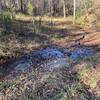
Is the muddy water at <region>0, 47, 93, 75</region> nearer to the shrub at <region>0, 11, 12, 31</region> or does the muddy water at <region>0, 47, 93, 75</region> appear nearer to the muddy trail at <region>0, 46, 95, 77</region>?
the muddy trail at <region>0, 46, 95, 77</region>

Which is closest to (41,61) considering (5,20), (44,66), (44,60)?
(44,60)

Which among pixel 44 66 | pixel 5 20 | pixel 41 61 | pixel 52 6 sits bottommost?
pixel 41 61

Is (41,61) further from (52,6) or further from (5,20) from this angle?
(52,6)

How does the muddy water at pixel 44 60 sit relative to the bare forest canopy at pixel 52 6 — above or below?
below

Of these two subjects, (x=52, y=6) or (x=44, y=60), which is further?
(x=52, y=6)

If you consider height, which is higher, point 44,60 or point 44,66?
point 44,66

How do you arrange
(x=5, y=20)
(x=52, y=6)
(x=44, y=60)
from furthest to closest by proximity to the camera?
(x=52, y=6)
(x=5, y=20)
(x=44, y=60)

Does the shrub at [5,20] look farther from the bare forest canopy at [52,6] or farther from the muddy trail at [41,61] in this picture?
the bare forest canopy at [52,6]

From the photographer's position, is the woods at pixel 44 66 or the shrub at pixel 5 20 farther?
the shrub at pixel 5 20

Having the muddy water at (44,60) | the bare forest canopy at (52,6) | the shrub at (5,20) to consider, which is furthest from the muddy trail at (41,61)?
the bare forest canopy at (52,6)

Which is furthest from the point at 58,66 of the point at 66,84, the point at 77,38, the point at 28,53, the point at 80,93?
the point at 77,38

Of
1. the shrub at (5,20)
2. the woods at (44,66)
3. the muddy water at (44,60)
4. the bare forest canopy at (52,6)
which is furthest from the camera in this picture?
the bare forest canopy at (52,6)

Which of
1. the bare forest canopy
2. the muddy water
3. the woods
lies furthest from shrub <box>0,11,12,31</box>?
the bare forest canopy

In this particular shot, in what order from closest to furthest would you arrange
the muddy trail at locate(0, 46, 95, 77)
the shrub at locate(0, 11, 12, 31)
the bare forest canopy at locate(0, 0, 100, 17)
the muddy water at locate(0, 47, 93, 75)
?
the muddy trail at locate(0, 46, 95, 77)
the muddy water at locate(0, 47, 93, 75)
the shrub at locate(0, 11, 12, 31)
the bare forest canopy at locate(0, 0, 100, 17)
